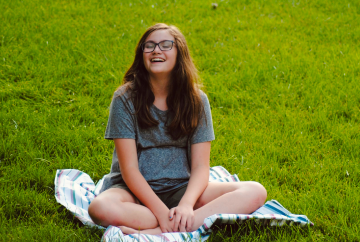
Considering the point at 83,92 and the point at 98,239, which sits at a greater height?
the point at 83,92

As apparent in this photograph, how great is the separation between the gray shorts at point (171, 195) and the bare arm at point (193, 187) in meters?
0.11

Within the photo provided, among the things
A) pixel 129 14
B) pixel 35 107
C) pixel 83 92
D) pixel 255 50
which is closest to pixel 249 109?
pixel 255 50

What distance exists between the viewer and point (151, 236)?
225cm

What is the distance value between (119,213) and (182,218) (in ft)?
1.25

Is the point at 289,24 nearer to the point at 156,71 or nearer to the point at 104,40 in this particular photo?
the point at 104,40

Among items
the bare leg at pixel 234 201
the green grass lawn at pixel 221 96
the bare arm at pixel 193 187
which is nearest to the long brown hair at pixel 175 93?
the bare arm at pixel 193 187

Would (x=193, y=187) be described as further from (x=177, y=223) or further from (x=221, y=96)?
(x=221, y=96)

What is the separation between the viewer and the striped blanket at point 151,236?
224cm

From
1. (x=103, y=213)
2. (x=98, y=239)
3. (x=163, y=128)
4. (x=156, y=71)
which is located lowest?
(x=98, y=239)

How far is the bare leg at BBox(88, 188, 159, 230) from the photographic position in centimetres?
233

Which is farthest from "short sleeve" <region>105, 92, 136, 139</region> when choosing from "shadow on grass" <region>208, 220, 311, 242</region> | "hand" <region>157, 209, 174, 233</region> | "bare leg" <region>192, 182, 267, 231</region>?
"shadow on grass" <region>208, 220, 311, 242</region>

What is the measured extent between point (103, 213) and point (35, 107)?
2310 millimetres

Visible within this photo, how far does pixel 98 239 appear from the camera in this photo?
2.34m

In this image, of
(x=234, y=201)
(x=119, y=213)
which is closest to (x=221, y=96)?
(x=234, y=201)
